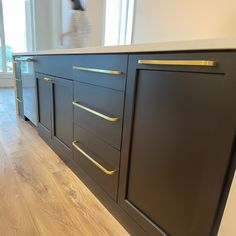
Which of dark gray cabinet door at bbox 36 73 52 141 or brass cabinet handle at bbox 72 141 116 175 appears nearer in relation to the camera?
brass cabinet handle at bbox 72 141 116 175

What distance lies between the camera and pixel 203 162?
1.82 ft

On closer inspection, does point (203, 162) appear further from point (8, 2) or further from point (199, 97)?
point (8, 2)

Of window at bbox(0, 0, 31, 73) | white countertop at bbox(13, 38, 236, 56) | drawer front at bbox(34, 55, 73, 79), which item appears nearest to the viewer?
white countertop at bbox(13, 38, 236, 56)

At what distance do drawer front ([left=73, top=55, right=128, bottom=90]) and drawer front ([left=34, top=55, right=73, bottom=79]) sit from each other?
9 centimetres

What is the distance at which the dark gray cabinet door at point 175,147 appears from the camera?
515mm

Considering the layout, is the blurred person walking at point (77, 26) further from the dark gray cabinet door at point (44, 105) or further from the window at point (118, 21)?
the window at point (118, 21)

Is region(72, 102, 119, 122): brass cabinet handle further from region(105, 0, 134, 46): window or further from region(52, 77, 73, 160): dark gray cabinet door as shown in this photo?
region(105, 0, 134, 46): window

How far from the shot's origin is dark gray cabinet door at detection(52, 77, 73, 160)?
129 centimetres

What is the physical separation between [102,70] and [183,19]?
5.88 feet

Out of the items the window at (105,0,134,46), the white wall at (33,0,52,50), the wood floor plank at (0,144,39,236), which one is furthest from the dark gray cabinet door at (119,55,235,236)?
the white wall at (33,0,52,50)

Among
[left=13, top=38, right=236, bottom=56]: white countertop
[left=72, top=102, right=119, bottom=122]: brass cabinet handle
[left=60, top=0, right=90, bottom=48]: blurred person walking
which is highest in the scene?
[left=60, top=0, right=90, bottom=48]: blurred person walking

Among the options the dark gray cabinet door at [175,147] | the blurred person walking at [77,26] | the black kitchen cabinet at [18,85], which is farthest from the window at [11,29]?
the dark gray cabinet door at [175,147]

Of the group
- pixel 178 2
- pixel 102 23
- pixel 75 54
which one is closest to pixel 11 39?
pixel 102 23

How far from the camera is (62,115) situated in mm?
1406
